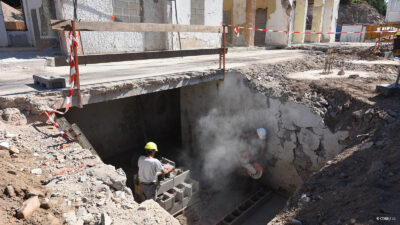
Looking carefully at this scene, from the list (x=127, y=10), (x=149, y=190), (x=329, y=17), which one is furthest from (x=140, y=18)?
(x=329, y=17)

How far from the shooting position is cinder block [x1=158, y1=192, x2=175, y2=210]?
459cm

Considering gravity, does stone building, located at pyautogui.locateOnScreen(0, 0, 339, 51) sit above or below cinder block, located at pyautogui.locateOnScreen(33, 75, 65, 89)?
above

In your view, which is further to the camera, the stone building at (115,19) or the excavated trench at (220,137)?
the stone building at (115,19)

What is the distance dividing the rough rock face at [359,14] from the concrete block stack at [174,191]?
3839 centimetres

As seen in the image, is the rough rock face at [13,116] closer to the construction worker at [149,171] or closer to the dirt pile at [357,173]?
the construction worker at [149,171]

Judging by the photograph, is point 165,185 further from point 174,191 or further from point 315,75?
point 315,75

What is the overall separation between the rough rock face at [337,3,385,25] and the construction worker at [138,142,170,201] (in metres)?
39.0

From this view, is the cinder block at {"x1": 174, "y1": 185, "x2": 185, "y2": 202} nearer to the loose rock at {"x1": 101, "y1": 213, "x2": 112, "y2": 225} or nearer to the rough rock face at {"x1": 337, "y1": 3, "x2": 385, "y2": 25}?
the loose rock at {"x1": 101, "y1": 213, "x2": 112, "y2": 225}

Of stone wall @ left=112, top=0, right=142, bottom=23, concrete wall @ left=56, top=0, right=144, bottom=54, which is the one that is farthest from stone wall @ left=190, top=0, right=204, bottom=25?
concrete wall @ left=56, top=0, right=144, bottom=54

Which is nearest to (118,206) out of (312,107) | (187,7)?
(312,107)

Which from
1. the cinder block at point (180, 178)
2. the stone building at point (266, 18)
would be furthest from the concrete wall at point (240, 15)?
the cinder block at point (180, 178)

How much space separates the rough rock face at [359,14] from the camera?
3431 centimetres

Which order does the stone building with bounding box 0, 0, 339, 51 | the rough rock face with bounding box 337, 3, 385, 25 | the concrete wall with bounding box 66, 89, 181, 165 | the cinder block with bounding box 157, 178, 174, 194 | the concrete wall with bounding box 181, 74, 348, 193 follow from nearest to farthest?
1. the cinder block with bounding box 157, 178, 174, 194
2. the concrete wall with bounding box 181, 74, 348, 193
3. the concrete wall with bounding box 66, 89, 181, 165
4. the stone building with bounding box 0, 0, 339, 51
5. the rough rock face with bounding box 337, 3, 385, 25

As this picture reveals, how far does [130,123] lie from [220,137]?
9.80 feet
